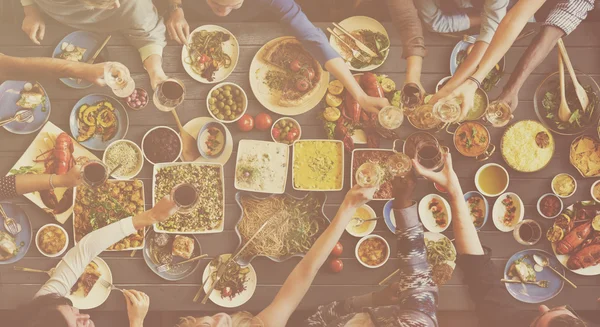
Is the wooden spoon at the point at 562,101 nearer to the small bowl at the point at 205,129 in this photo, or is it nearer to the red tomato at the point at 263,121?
the red tomato at the point at 263,121

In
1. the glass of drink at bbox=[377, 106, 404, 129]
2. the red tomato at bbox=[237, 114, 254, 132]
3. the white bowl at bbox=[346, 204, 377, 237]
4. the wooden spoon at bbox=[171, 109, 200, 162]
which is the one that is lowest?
the white bowl at bbox=[346, 204, 377, 237]

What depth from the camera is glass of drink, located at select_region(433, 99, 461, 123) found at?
3.23 meters

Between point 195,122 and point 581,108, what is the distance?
9.53ft

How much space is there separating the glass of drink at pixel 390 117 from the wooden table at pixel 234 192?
0.09 metres

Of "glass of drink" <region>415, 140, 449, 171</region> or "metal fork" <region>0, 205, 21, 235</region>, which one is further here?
"metal fork" <region>0, 205, 21, 235</region>

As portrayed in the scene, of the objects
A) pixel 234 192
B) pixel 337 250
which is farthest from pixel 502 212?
pixel 234 192

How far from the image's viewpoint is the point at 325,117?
332cm

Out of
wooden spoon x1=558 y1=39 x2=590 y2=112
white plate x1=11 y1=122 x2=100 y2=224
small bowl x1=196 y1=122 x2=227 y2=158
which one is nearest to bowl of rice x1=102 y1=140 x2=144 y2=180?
white plate x1=11 y1=122 x2=100 y2=224

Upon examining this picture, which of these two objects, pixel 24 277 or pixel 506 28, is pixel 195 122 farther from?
pixel 506 28

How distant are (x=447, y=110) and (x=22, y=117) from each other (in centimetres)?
317

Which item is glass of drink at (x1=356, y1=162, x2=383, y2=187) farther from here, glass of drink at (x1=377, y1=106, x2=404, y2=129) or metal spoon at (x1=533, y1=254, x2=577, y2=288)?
metal spoon at (x1=533, y1=254, x2=577, y2=288)

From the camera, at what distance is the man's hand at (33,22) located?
3268mm

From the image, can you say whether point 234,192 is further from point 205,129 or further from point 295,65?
point 295,65

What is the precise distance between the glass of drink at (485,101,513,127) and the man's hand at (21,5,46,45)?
340cm
